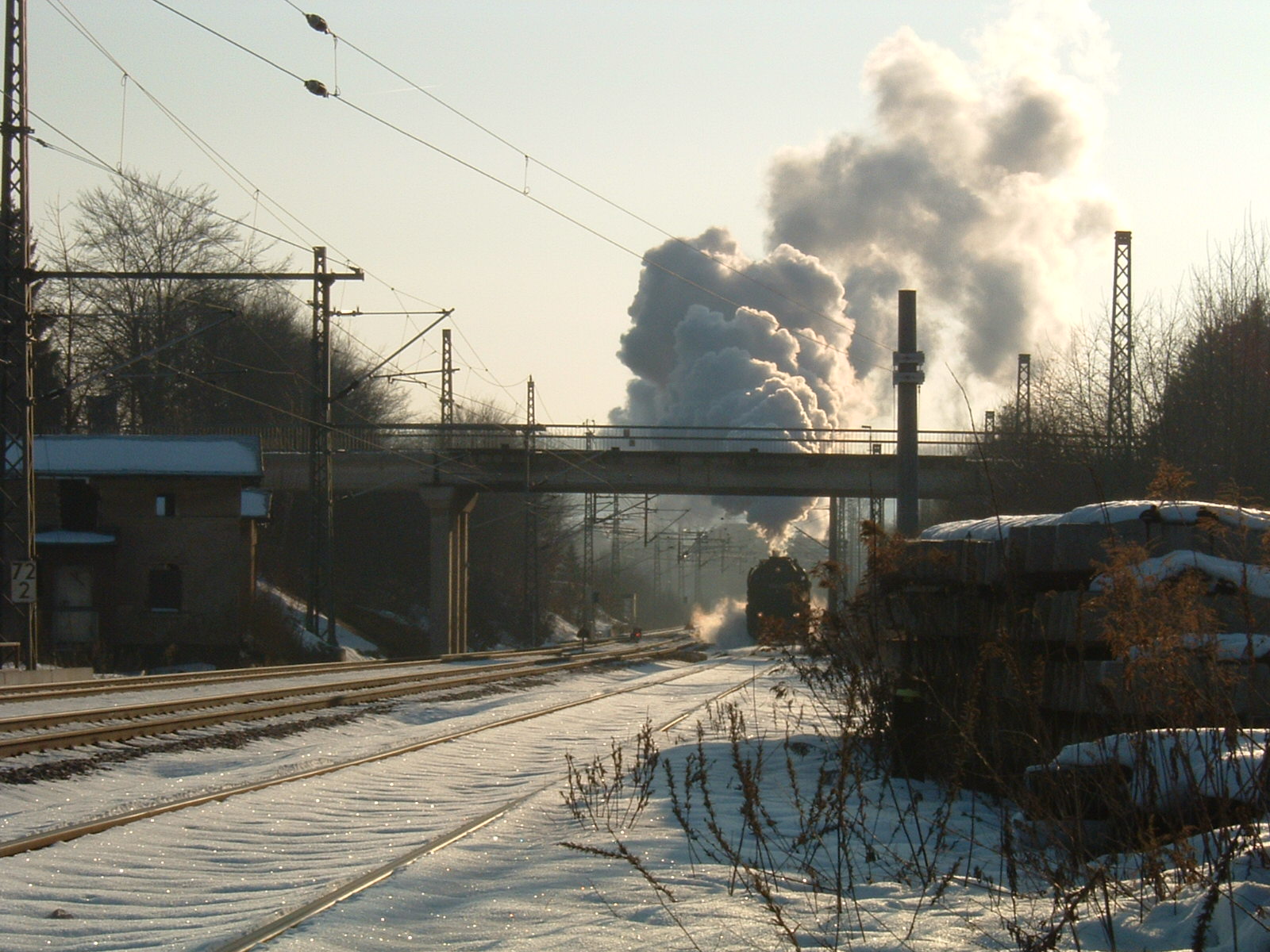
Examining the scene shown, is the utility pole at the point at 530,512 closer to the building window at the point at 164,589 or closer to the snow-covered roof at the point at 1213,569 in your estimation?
the building window at the point at 164,589

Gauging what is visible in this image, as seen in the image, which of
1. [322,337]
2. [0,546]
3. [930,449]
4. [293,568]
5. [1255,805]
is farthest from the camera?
[293,568]

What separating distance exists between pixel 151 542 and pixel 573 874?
3677cm

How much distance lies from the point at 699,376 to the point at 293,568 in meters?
21.1

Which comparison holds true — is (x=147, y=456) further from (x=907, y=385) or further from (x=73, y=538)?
(x=907, y=385)

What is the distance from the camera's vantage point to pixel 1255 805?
5.62 metres

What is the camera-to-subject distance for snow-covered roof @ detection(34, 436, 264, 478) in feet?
132

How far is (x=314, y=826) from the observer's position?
912cm

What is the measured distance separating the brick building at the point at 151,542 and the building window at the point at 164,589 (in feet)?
0.11

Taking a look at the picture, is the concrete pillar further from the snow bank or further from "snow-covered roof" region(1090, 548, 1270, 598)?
the snow bank

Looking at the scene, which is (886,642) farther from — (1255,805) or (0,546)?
(0,546)

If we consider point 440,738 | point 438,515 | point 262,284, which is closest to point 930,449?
point 438,515

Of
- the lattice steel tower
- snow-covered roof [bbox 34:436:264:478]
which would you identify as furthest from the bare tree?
the lattice steel tower

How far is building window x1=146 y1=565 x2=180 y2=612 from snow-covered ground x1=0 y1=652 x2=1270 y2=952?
29636mm

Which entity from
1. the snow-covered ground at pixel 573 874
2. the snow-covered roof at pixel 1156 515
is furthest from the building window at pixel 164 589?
the snow-covered roof at pixel 1156 515
